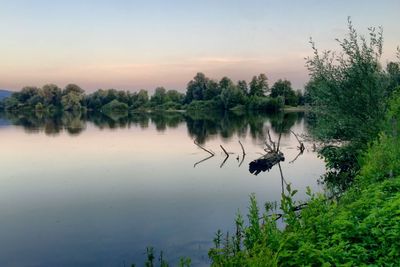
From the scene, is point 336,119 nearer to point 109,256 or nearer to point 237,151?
point 109,256

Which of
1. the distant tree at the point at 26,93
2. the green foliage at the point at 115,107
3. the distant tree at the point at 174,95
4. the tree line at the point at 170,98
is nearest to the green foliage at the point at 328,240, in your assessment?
the tree line at the point at 170,98

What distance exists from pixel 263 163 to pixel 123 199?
1532 centimetres

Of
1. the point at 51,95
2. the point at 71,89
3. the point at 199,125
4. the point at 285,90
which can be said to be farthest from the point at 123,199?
the point at 71,89

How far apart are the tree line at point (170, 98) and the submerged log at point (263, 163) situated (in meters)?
100

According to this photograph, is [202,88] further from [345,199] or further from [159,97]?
[345,199]

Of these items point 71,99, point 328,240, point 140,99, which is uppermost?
point 328,240

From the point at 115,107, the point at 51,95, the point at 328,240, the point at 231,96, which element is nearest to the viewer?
the point at 328,240

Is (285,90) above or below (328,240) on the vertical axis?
above

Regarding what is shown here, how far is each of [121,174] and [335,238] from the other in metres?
27.3

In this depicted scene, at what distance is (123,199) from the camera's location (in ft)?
78.6

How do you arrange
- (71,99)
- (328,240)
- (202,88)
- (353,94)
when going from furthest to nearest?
1. (71,99)
2. (202,88)
3. (353,94)
4. (328,240)

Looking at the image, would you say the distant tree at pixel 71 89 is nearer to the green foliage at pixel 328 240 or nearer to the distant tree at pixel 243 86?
the distant tree at pixel 243 86

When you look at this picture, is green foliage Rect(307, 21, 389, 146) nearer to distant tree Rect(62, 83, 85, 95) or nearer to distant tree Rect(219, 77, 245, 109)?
distant tree Rect(219, 77, 245, 109)

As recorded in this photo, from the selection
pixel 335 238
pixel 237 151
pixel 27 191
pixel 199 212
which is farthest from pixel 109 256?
pixel 237 151
